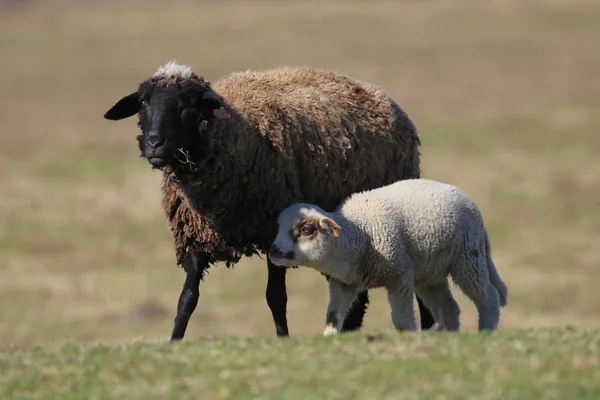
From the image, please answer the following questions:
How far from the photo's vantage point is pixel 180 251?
1276cm

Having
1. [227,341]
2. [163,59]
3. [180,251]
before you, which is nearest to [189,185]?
[180,251]

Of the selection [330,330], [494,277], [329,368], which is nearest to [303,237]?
[330,330]

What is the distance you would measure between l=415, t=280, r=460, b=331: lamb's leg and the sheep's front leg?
44.6 inches

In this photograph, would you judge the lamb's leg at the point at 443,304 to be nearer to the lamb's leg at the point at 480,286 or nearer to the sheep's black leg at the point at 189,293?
the lamb's leg at the point at 480,286

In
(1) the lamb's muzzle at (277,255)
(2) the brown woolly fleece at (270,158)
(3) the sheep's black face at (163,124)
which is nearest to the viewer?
(3) the sheep's black face at (163,124)

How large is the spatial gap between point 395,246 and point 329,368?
2.75 m

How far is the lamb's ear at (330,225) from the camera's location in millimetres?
11992

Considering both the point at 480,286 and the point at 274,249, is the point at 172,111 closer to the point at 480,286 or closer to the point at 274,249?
the point at 274,249

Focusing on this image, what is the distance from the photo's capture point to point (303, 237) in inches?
476

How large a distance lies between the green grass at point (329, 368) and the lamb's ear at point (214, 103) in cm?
250

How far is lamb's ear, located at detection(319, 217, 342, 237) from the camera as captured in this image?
11992 mm

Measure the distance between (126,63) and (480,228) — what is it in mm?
44124

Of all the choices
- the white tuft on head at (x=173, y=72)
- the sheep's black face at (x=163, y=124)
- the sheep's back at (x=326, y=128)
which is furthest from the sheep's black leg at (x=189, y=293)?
the white tuft on head at (x=173, y=72)

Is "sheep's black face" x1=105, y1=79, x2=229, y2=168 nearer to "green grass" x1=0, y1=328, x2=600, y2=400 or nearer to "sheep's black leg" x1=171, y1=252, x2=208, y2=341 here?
"sheep's black leg" x1=171, y1=252, x2=208, y2=341
